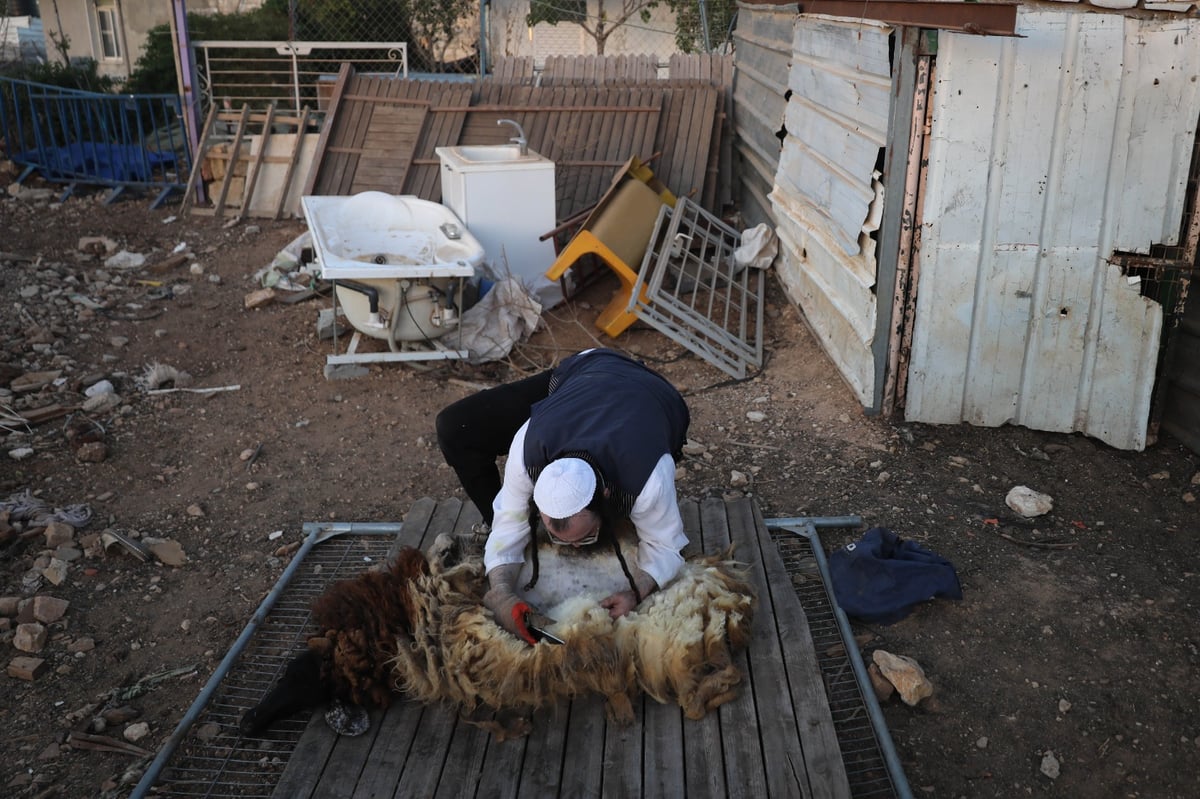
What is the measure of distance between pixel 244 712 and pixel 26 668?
3.30 feet

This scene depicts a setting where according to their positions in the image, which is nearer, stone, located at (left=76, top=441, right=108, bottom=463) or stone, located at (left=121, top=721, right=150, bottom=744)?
stone, located at (left=121, top=721, right=150, bottom=744)

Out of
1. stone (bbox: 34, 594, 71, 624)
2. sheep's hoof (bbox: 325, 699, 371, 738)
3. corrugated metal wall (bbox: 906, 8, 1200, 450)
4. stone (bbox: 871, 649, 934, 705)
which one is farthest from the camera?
corrugated metal wall (bbox: 906, 8, 1200, 450)

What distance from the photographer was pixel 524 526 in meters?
3.27

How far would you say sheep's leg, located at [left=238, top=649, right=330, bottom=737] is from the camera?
3066mm

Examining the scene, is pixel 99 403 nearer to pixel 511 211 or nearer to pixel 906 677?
pixel 511 211

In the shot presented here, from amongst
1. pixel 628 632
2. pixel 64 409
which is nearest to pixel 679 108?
pixel 64 409

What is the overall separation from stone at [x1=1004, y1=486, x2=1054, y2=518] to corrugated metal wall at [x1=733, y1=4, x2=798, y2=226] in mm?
3789

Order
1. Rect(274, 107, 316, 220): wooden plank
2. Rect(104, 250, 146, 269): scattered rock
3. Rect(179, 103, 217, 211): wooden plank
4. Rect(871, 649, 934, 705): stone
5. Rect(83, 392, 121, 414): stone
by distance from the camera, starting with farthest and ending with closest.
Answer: Rect(179, 103, 217, 211): wooden plank → Rect(274, 107, 316, 220): wooden plank → Rect(104, 250, 146, 269): scattered rock → Rect(83, 392, 121, 414): stone → Rect(871, 649, 934, 705): stone

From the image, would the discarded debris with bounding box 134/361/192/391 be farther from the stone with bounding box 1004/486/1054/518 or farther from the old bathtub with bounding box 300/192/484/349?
the stone with bounding box 1004/486/1054/518

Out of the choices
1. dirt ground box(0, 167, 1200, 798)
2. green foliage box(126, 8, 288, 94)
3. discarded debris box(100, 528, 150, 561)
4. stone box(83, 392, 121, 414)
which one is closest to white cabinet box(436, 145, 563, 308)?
dirt ground box(0, 167, 1200, 798)

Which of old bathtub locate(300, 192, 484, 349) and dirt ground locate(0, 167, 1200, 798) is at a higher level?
old bathtub locate(300, 192, 484, 349)

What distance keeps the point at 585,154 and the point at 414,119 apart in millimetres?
1693

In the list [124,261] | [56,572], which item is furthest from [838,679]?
[124,261]

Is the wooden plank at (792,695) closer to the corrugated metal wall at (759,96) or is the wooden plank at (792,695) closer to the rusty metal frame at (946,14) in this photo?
the rusty metal frame at (946,14)
